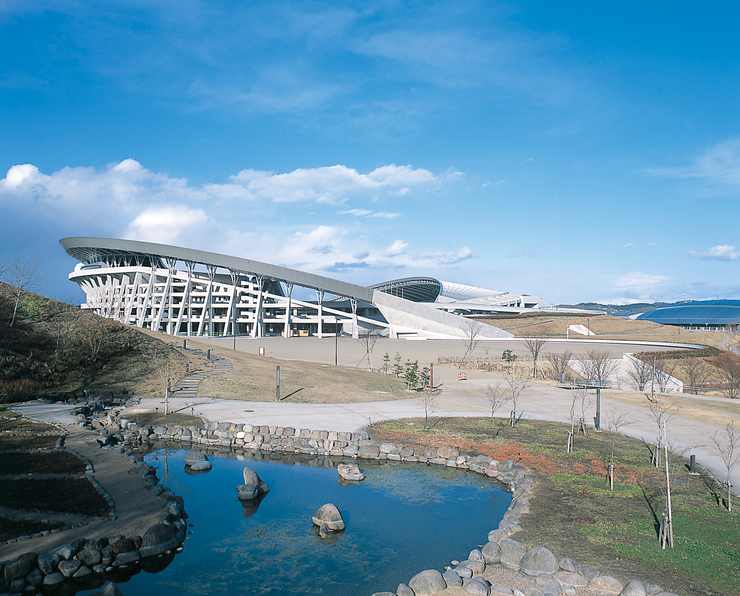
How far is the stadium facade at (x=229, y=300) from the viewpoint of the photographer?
7406cm

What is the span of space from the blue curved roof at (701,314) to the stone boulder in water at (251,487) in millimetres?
125448

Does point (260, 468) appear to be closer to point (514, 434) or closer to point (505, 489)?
point (505, 489)

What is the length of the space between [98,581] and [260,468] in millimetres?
7142

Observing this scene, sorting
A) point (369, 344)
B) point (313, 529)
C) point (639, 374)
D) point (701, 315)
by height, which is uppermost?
point (701, 315)

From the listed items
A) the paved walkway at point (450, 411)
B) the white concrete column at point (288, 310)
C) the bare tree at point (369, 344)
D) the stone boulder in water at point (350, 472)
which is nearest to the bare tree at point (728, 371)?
the paved walkway at point (450, 411)

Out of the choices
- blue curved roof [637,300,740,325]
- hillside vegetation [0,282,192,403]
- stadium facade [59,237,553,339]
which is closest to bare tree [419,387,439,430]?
hillside vegetation [0,282,192,403]

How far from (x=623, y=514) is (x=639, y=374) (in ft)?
105

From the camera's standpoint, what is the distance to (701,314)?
124812mm

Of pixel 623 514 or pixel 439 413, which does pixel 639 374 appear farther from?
pixel 623 514

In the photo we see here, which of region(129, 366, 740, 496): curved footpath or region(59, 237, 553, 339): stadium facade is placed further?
region(59, 237, 553, 339): stadium facade

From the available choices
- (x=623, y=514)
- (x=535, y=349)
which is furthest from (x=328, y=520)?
(x=535, y=349)

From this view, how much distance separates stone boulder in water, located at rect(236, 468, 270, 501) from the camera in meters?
12.6

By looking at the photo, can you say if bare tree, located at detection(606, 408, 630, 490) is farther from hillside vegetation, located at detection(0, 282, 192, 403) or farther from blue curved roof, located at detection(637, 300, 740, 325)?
blue curved roof, located at detection(637, 300, 740, 325)

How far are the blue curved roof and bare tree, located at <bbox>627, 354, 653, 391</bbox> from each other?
278 ft
